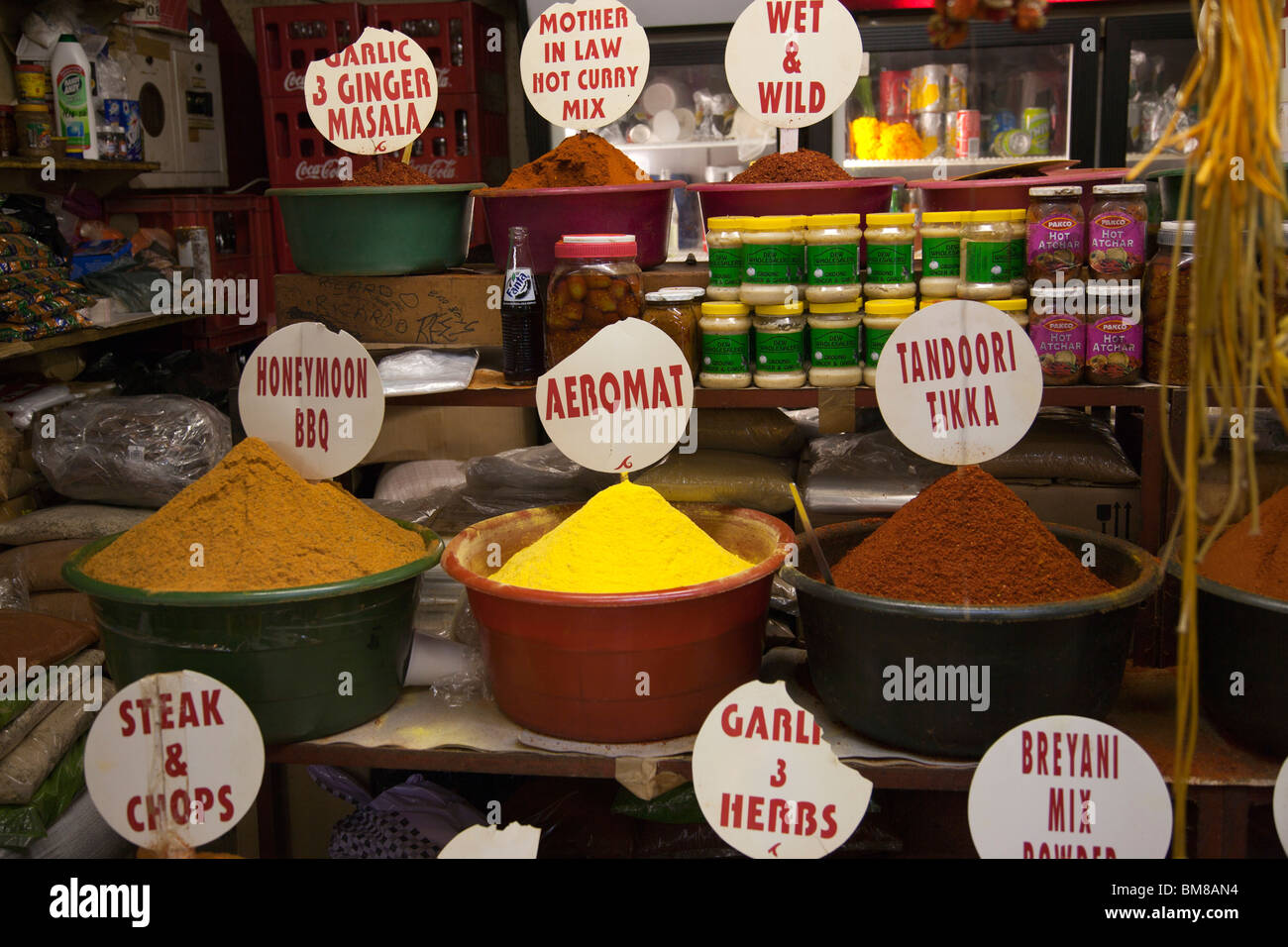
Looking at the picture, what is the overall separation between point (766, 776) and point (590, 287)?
0.71 m

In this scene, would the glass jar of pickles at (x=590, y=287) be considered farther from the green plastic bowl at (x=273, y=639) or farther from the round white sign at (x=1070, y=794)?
the round white sign at (x=1070, y=794)

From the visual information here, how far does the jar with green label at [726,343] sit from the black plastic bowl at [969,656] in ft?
1.19

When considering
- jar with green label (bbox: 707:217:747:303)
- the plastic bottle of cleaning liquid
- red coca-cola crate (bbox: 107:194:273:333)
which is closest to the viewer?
jar with green label (bbox: 707:217:747:303)

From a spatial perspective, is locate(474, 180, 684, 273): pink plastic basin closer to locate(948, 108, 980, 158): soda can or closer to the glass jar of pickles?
the glass jar of pickles

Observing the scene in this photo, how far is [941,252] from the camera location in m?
1.56

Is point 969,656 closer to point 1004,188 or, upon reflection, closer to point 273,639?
point 1004,188

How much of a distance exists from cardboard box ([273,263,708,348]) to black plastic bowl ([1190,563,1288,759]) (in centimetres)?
88

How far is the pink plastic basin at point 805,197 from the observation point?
1610mm

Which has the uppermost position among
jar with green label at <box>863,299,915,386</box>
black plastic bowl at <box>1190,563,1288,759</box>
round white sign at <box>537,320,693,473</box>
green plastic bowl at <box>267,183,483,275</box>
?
green plastic bowl at <box>267,183,483,275</box>

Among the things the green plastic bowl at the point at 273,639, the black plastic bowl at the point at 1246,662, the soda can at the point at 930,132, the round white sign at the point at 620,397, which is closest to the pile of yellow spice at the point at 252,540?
the green plastic bowl at the point at 273,639

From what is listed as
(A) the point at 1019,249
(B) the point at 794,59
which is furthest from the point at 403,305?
(A) the point at 1019,249

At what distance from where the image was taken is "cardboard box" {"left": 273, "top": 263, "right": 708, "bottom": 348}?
178 centimetres

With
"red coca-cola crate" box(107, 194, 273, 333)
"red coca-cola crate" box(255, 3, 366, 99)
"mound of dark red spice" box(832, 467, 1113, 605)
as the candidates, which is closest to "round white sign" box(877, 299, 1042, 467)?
"mound of dark red spice" box(832, 467, 1113, 605)
